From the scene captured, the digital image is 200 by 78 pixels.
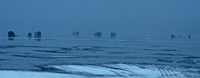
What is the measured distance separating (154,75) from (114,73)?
1.33 m

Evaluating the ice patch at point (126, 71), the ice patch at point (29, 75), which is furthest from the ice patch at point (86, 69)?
the ice patch at point (29, 75)

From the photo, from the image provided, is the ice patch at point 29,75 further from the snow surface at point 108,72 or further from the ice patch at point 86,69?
the ice patch at point 86,69

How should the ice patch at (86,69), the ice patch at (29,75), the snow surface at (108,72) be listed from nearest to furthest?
the ice patch at (29,75) < the snow surface at (108,72) < the ice patch at (86,69)

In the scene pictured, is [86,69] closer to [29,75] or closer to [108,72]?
[108,72]

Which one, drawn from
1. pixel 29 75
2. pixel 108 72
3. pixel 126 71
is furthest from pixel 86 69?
pixel 29 75

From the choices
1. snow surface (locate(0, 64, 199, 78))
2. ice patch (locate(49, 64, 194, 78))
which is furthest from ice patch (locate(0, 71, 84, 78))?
ice patch (locate(49, 64, 194, 78))

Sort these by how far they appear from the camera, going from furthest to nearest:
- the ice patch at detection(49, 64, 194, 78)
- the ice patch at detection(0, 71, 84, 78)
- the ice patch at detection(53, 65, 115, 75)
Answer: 1. the ice patch at detection(53, 65, 115, 75)
2. the ice patch at detection(49, 64, 194, 78)
3. the ice patch at detection(0, 71, 84, 78)

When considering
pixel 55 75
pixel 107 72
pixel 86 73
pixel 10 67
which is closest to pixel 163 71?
pixel 107 72

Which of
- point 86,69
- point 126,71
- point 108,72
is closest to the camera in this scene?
point 108,72

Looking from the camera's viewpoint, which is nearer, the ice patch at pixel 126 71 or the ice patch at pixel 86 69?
the ice patch at pixel 126 71

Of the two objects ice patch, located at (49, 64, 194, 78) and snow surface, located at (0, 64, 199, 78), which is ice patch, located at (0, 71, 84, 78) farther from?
ice patch, located at (49, 64, 194, 78)

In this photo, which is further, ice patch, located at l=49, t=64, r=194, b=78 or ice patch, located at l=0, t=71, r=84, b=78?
ice patch, located at l=49, t=64, r=194, b=78

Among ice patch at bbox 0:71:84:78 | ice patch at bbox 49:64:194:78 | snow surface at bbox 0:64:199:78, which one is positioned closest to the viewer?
ice patch at bbox 0:71:84:78

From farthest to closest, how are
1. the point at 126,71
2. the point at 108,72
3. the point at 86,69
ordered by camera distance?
the point at 86,69
the point at 126,71
the point at 108,72
